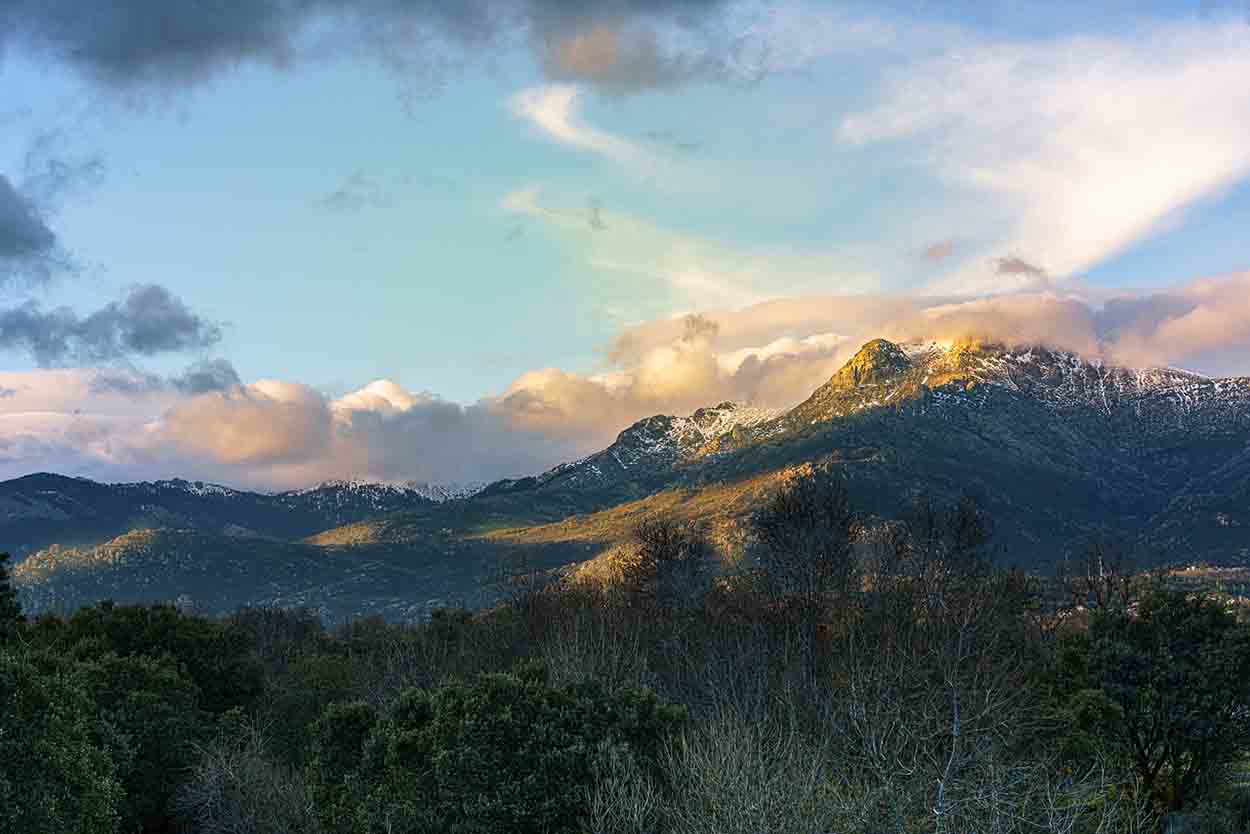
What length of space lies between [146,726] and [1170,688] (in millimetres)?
37953

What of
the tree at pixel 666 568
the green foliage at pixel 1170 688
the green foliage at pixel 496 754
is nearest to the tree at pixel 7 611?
the green foliage at pixel 496 754

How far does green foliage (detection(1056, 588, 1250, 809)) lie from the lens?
115ft

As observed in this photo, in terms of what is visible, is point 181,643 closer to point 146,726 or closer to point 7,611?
point 7,611

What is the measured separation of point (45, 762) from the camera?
23.6 meters

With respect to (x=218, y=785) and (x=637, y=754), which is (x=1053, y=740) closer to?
(x=637, y=754)

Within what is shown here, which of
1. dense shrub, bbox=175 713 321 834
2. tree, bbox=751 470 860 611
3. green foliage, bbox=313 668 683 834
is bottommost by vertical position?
dense shrub, bbox=175 713 321 834

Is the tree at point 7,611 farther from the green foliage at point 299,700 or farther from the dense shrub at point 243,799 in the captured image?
the dense shrub at point 243,799

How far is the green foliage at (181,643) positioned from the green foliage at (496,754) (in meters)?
27.1

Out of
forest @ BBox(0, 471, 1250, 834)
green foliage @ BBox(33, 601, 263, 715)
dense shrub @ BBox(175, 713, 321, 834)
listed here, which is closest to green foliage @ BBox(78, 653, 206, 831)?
forest @ BBox(0, 471, 1250, 834)

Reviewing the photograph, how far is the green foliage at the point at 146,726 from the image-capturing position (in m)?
38.0

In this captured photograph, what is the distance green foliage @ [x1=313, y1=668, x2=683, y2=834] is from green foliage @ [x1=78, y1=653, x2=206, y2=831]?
13113 millimetres

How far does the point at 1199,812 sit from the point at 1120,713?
4144 mm

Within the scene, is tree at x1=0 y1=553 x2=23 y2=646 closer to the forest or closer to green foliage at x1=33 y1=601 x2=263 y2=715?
the forest

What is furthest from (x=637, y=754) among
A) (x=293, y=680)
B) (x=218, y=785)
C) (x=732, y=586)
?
(x=732, y=586)
